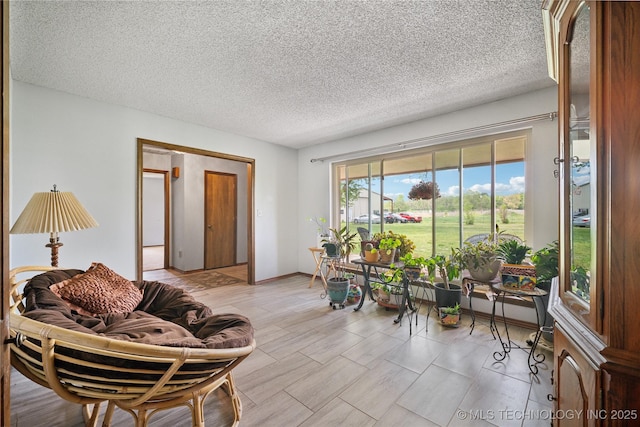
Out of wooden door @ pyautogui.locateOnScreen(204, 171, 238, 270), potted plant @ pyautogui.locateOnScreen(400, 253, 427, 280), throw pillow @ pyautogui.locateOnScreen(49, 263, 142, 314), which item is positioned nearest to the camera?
throw pillow @ pyautogui.locateOnScreen(49, 263, 142, 314)

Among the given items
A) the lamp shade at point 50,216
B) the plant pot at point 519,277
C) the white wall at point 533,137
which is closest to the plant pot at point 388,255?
the plant pot at point 519,277

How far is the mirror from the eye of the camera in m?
0.84

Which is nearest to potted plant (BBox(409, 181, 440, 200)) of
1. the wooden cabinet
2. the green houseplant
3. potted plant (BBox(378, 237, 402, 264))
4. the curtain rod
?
the curtain rod

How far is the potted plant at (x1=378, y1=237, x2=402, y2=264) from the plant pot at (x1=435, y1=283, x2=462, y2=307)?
695 mm

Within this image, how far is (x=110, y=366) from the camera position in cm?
95

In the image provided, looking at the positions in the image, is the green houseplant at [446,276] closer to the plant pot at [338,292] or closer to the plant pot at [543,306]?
the plant pot at [543,306]

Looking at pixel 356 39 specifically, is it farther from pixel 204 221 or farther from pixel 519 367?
pixel 204 221

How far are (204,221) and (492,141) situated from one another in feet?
17.1

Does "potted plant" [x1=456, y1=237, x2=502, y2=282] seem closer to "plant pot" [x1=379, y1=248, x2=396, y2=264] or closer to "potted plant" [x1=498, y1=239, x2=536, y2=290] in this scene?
"potted plant" [x1=498, y1=239, x2=536, y2=290]

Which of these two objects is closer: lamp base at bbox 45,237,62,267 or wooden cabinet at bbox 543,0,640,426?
wooden cabinet at bbox 543,0,640,426

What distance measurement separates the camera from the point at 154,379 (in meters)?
1.01

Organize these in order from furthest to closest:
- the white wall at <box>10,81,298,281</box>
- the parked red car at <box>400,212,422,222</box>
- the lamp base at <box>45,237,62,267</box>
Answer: the parked red car at <box>400,212,422,222</box> → the white wall at <box>10,81,298,281</box> → the lamp base at <box>45,237,62,267</box>

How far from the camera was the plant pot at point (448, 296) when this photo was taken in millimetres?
2908

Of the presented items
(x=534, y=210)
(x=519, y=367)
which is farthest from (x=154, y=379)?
(x=534, y=210)
